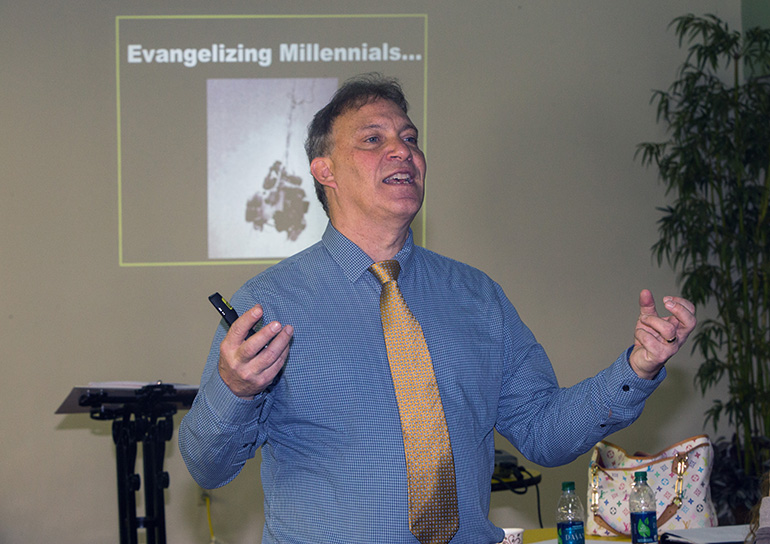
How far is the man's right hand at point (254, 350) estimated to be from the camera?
1.33 m

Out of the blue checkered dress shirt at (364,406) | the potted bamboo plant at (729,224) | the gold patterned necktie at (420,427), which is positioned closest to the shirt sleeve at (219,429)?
the blue checkered dress shirt at (364,406)

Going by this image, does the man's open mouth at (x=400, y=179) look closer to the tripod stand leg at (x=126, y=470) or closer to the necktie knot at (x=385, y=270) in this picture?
the necktie knot at (x=385, y=270)

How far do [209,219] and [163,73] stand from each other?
90 cm

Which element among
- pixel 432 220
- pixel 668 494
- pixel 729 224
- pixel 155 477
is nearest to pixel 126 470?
pixel 155 477

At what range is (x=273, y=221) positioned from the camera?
473 cm

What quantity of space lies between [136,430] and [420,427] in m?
2.13

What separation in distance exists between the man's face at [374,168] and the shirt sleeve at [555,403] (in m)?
0.39

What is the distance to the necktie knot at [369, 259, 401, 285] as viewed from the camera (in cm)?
182

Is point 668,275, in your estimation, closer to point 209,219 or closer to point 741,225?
point 741,225

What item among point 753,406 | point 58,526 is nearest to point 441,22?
point 753,406

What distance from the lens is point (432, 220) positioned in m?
4.85

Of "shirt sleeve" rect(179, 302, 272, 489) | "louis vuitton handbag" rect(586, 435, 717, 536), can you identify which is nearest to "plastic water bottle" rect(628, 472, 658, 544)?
"louis vuitton handbag" rect(586, 435, 717, 536)

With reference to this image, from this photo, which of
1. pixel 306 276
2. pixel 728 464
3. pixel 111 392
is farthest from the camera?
pixel 728 464

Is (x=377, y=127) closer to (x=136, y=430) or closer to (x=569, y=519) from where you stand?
(x=569, y=519)
